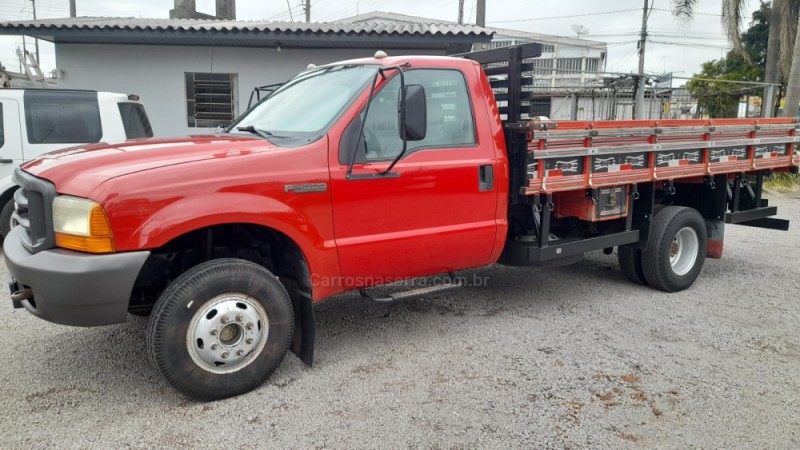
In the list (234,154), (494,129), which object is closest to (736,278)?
(494,129)

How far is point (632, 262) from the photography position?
615 centimetres

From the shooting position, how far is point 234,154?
146 inches

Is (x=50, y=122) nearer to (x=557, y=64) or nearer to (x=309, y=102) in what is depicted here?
(x=309, y=102)

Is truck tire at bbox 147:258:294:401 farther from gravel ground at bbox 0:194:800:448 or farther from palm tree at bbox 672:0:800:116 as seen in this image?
palm tree at bbox 672:0:800:116

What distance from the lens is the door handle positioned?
15.0 feet

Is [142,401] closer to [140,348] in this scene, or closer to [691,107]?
[140,348]

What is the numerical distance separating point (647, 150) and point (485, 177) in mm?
1747

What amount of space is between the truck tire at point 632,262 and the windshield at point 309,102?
3321 mm

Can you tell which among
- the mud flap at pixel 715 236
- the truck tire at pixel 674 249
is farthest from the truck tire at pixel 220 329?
the mud flap at pixel 715 236

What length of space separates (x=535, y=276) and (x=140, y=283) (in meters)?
4.06

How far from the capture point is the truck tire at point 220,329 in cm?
347

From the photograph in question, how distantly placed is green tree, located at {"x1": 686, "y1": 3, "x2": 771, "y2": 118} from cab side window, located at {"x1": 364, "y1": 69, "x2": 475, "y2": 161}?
1329 centimetres

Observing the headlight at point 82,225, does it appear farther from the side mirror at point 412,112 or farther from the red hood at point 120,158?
the side mirror at point 412,112

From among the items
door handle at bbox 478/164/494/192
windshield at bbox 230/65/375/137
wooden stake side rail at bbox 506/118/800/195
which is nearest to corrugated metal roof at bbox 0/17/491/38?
wooden stake side rail at bbox 506/118/800/195
